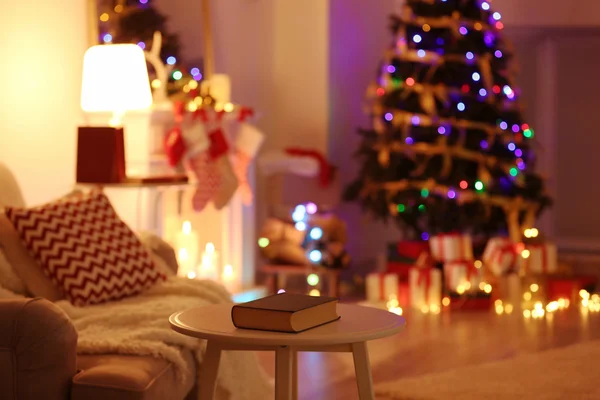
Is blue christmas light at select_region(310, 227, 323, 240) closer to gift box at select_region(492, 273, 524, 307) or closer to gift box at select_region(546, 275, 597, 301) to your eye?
gift box at select_region(492, 273, 524, 307)

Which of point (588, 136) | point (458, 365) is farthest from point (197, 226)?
point (588, 136)

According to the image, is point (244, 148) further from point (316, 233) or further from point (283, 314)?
point (283, 314)

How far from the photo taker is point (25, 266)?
9.62ft

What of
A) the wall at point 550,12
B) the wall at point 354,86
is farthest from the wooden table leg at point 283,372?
the wall at point 550,12

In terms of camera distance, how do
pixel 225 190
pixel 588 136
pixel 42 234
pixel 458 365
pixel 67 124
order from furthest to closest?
pixel 588 136
pixel 225 190
pixel 67 124
pixel 458 365
pixel 42 234

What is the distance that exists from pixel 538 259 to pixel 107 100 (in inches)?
113

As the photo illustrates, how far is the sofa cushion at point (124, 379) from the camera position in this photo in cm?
230

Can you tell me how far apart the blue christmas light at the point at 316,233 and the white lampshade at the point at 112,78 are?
6.64 ft

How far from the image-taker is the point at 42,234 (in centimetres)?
297

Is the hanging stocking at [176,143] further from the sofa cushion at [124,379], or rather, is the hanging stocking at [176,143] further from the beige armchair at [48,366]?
the beige armchair at [48,366]

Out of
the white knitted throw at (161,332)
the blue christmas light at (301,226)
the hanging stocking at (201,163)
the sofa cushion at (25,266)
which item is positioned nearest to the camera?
the white knitted throw at (161,332)

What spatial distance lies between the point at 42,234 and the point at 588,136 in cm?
540

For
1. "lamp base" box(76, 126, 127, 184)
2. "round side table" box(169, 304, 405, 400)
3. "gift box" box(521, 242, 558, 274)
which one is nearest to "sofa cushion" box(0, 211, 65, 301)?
"round side table" box(169, 304, 405, 400)

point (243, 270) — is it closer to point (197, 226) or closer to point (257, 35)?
point (197, 226)
